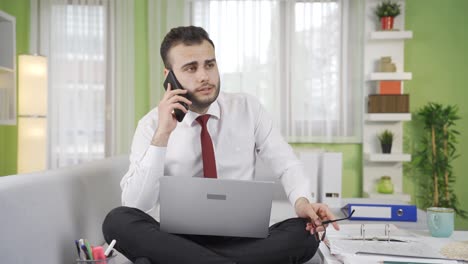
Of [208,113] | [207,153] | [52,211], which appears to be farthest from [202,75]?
[52,211]

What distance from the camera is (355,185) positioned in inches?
179

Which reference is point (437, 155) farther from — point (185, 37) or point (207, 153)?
point (185, 37)

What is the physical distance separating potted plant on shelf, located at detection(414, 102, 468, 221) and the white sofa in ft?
8.94

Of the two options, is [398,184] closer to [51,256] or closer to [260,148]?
[260,148]

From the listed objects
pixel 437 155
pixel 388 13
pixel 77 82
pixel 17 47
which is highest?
pixel 388 13

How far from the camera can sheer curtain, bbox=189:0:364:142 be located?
4.45 meters

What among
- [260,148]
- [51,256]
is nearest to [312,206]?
[260,148]

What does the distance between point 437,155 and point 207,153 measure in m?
2.76

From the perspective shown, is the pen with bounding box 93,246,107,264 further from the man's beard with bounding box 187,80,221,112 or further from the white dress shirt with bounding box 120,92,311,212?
the man's beard with bounding box 187,80,221,112

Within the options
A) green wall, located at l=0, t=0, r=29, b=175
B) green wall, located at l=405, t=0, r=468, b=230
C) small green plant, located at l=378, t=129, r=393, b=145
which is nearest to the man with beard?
small green plant, located at l=378, t=129, r=393, b=145

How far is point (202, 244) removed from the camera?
5.55 ft

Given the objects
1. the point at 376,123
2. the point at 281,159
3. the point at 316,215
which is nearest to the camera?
the point at 316,215

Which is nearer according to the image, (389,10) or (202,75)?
(202,75)

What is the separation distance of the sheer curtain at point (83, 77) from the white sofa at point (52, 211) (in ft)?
7.59
